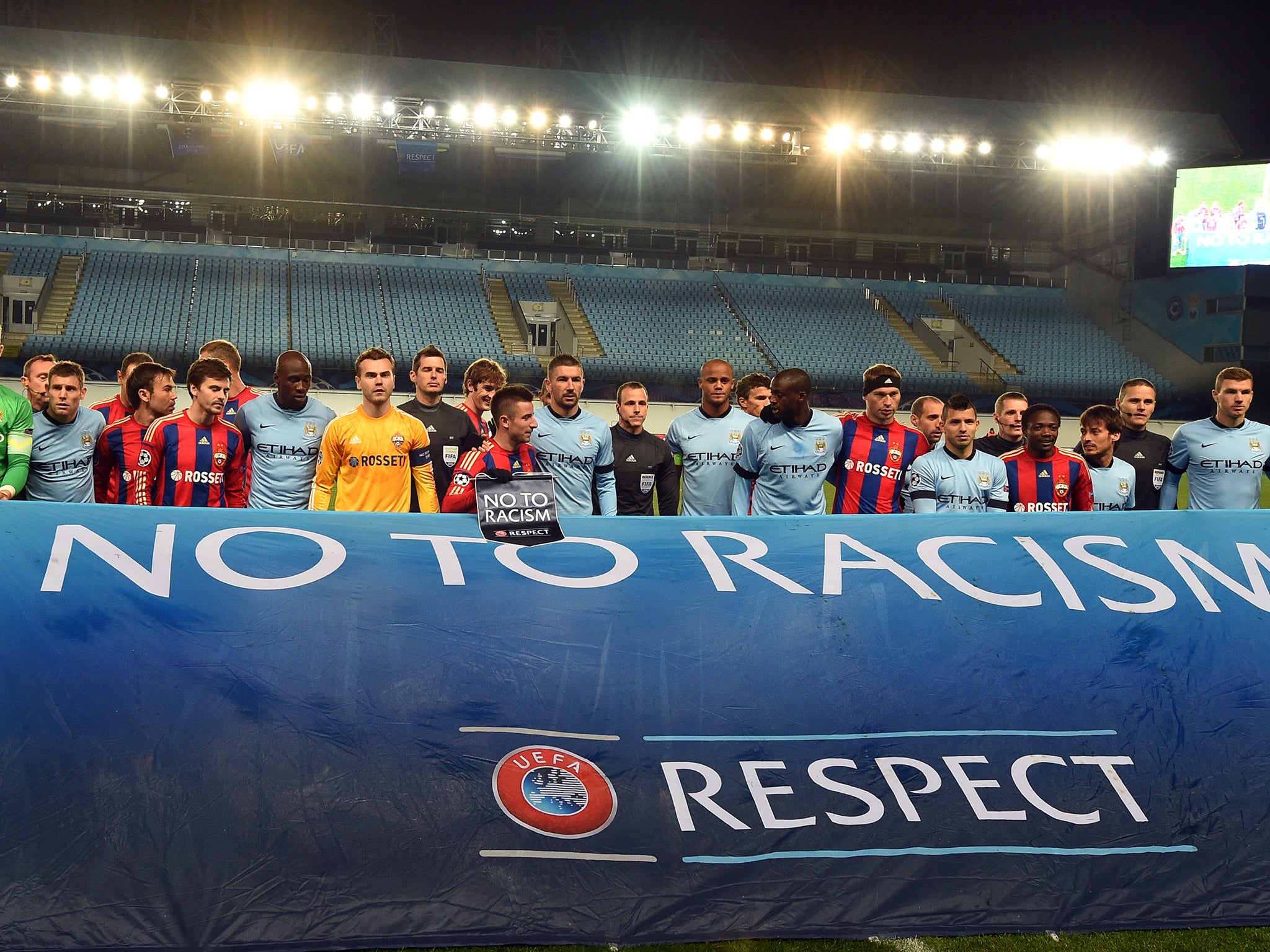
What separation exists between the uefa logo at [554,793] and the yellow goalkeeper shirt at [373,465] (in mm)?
2395

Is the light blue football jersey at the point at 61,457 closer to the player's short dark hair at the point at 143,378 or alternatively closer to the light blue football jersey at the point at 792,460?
the player's short dark hair at the point at 143,378

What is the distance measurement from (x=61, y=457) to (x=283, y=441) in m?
1.18

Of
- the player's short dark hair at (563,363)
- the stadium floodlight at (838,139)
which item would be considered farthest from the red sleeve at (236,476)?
the stadium floodlight at (838,139)

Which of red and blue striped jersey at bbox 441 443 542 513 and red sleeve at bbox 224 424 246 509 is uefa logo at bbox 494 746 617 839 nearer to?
red and blue striped jersey at bbox 441 443 542 513

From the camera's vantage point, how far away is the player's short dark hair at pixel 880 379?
5168mm

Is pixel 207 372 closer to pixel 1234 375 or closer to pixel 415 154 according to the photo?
pixel 1234 375

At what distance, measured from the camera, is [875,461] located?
5.36 metres

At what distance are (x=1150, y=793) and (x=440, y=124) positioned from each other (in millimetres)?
23461

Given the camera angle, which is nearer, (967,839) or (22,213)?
(967,839)

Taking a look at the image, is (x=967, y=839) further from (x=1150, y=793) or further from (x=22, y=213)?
(x=22, y=213)

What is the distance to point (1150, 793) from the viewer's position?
2863 mm

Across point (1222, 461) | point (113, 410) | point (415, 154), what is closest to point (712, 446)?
point (1222, 461)

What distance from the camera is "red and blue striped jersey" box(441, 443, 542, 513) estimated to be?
3.89m

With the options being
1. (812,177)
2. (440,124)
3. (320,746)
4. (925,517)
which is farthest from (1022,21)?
(320,746)
